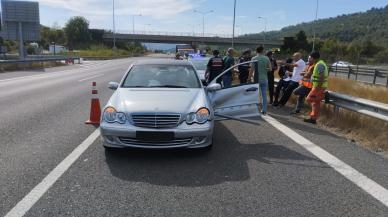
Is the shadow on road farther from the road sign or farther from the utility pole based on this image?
the road sign

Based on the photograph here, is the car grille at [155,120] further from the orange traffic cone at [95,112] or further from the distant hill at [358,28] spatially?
the distant hill at [358,28]

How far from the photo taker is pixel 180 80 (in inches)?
304

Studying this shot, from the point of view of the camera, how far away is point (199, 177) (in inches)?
216

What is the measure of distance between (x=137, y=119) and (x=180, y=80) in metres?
1.75

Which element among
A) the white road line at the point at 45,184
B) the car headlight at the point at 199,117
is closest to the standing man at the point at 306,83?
the car headlight at the point at 199,117

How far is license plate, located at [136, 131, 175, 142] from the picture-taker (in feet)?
20.0

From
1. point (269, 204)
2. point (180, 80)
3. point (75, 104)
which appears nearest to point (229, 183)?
point (269, 204)

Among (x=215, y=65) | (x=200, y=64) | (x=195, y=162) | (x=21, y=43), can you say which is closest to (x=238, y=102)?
(x=195, y=162)

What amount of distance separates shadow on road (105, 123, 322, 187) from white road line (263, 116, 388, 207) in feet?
1.11

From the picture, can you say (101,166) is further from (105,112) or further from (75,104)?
(75,104)

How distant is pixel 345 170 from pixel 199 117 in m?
2.14

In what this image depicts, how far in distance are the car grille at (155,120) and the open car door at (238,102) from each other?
200 centimetres

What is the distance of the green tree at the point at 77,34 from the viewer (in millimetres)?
131875

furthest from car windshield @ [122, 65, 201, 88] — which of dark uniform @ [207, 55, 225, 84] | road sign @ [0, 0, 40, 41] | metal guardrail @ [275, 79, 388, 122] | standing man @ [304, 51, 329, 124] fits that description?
road sign @ [0, 0, 40, 41]
